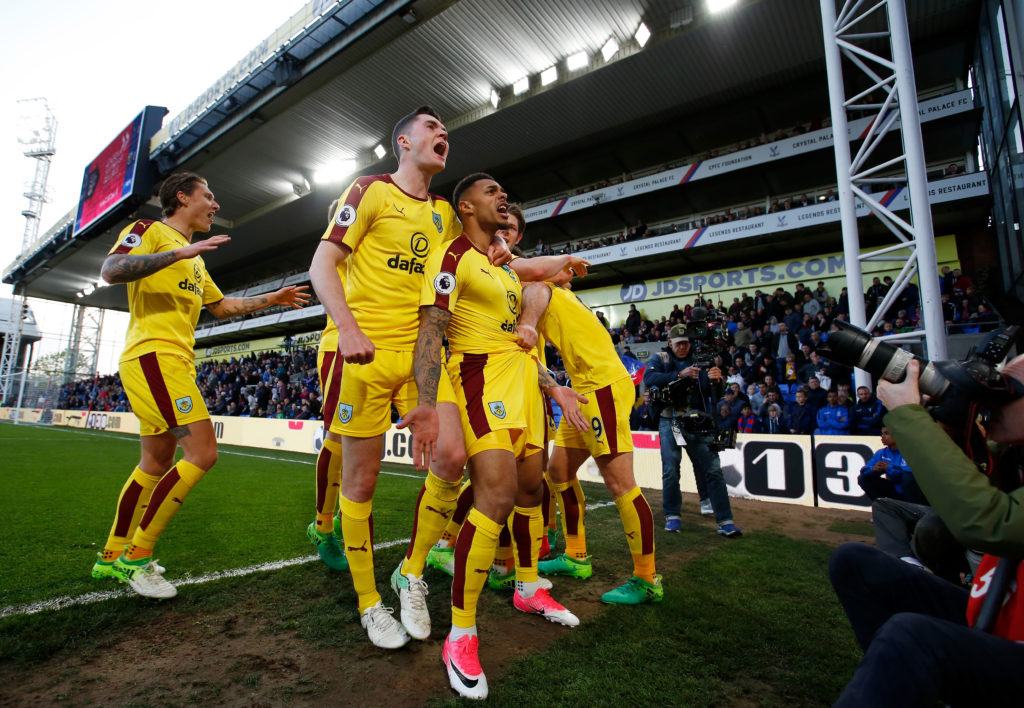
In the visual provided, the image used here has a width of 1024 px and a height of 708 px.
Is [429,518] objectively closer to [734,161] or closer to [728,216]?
[728,216]

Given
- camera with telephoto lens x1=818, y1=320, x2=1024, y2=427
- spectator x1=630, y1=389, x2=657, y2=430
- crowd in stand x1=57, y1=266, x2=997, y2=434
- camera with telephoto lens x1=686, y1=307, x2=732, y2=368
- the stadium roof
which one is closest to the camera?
camera with telephoto lens x1=818, y1=320, x2=1024, y2=427

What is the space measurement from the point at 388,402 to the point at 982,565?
7.21ft

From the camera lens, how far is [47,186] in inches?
1372

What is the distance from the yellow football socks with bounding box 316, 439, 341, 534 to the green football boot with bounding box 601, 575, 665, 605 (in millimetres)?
1777

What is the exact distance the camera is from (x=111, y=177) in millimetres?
23172

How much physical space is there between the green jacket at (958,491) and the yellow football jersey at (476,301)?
1673 mm

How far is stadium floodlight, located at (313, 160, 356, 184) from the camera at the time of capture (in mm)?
21031

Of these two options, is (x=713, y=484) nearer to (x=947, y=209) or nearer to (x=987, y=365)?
(x=987, y=365)

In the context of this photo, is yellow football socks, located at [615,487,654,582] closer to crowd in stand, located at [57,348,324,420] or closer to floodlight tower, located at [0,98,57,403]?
crowd in stand, located at [57,348,324,420]

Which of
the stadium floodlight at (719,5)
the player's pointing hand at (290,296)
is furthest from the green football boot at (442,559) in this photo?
the stadium floodlight at (719,5)

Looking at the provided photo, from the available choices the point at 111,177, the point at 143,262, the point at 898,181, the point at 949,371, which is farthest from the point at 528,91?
the point at 111,177

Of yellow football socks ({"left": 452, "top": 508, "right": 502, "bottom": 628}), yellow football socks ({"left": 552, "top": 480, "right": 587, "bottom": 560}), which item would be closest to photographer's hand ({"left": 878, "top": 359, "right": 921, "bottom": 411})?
yellow football socks ({"left": 452, "top": 508, "right": 502, "bottom": 628})

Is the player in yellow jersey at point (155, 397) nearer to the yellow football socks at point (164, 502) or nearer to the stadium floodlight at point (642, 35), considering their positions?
the yellow football socks at point (164, 502)

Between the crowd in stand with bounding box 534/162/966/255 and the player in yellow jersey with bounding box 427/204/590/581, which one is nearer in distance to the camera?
the player in yellow jersey with bounding box 427/204/590/581
